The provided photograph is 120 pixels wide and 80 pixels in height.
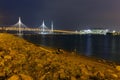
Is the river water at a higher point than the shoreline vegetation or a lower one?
lower

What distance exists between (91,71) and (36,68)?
1127 millimetres

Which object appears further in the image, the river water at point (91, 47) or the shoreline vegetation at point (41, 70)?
the river water at point (91, 47)

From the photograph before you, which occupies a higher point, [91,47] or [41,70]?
[41,70]

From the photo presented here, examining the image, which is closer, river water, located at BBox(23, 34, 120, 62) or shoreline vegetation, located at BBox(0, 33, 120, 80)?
shoreline vegetation, located at BBox(0, 33, 120, 80)

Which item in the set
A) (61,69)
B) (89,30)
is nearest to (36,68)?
(61,69)

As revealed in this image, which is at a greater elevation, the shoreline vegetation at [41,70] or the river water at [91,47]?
the shoreline vegetation at [41,70]

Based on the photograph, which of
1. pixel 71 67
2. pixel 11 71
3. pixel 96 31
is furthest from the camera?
pixel 96 31

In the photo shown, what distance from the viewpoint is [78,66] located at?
612 cm

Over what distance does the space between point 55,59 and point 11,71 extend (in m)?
1.39

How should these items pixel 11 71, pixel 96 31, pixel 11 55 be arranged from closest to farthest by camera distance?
1. pixel 11 71
2. pixel 11 55
3. pixel 96 31

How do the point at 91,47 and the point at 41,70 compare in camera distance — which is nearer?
the point at 41,70

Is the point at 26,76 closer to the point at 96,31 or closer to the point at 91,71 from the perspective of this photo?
the point at 91,71

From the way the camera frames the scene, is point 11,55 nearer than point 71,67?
No

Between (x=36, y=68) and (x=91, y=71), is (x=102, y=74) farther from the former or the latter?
(x=36, y=68)
